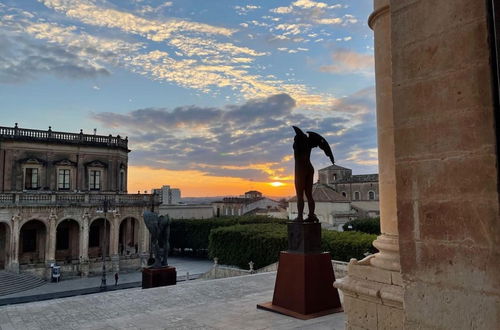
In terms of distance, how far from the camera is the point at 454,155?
2.95 m

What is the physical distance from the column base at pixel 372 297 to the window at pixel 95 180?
3943 cm

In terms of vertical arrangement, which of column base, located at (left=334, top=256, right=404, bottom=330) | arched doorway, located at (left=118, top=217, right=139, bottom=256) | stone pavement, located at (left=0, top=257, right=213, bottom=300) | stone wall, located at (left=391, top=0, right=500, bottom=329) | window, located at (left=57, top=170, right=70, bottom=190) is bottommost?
stone pavement, located at (left=0, top=257, right=213, bottom=300)

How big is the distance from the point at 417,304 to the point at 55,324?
28.4ft

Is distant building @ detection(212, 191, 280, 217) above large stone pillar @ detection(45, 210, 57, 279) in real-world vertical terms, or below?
above

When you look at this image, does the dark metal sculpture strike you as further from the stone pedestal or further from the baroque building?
the stone pedestal

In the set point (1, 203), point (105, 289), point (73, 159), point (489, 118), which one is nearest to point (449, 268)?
point (489, 118)

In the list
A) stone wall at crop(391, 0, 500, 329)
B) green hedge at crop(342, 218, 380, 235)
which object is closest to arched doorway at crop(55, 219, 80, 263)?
green hedge at crop(342, 218, 380, 235)

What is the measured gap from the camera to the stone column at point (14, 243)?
1241 inches

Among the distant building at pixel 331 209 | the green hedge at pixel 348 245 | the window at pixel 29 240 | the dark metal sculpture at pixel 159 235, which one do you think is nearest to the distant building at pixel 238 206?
the distant building at pixel 331 209

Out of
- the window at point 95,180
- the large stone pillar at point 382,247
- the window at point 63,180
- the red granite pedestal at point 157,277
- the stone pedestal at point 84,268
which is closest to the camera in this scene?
the large stone pillar at point 382,247

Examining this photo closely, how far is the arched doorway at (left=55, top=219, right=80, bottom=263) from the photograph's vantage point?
3725 cm

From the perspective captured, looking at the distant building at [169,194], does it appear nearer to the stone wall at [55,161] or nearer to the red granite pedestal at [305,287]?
the stone wall at [55,161]

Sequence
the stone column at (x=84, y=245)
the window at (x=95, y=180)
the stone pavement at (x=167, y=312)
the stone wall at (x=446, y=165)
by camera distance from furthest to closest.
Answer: the window at (x=95, y=180) → the stone column at (x=84, y=245) → the stone pavement at (x=167, y=312) → the stone wall at (x=446, y=165)

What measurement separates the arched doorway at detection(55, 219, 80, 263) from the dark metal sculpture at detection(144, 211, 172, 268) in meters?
23.5
